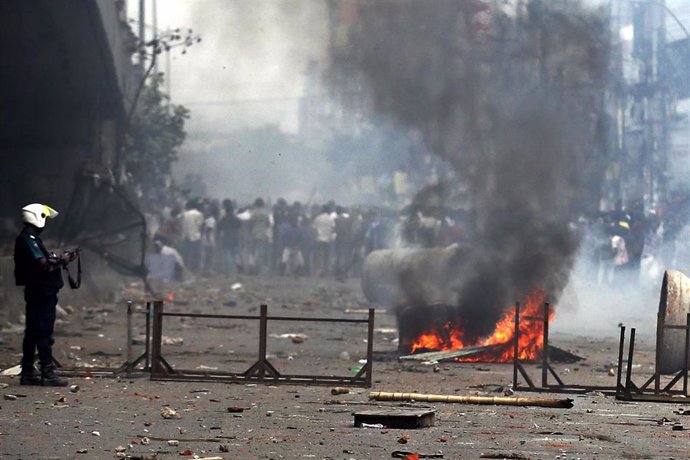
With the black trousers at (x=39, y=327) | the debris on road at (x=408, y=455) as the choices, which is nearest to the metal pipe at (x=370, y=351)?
the black trousers at (x=39, y=327)

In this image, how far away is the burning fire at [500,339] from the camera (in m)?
13.8

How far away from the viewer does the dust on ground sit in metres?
7.42

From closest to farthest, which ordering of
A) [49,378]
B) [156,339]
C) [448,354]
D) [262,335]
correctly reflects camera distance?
1. [49,378]
2. [262,335]
3. [156,339]
4. [448,354]

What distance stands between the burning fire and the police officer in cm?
Answer: 495

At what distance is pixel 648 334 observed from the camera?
63.0 ft

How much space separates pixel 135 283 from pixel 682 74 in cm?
1656

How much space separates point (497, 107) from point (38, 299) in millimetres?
8896

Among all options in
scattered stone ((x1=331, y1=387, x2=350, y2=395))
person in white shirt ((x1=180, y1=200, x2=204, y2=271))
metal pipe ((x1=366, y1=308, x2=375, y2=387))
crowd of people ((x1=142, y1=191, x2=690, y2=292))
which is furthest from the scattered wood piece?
person in white shirt ((x1=180, y1=200, x2=204, y2=271))

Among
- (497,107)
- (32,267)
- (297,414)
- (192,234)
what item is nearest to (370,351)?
(297,414)

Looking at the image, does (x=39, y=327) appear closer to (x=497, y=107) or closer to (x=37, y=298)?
(x=37, y=298)

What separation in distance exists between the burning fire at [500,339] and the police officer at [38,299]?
4.95m

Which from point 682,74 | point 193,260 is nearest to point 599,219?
point 682,74

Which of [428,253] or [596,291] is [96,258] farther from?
[596,291]

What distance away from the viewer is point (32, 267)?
10672mm
